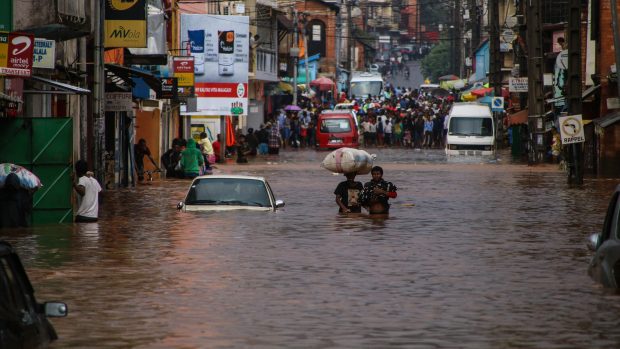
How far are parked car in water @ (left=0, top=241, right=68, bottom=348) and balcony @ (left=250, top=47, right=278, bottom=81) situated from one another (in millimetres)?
78164

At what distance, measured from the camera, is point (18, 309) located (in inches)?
350

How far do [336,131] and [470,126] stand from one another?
10.0 meters

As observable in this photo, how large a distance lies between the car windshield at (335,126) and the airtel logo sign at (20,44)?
53532mm

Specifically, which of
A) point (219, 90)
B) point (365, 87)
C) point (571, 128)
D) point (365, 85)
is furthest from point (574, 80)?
point (365, 87)

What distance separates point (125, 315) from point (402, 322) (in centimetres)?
243

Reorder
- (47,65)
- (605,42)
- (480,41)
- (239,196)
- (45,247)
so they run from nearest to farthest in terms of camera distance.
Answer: (45,247)
(239,196)
(47,65)
(605,42)
(480,41)

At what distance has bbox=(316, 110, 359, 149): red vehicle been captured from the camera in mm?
76375

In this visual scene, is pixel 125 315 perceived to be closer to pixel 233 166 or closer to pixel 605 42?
pixel 605 42

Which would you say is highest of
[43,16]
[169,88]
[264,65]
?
[264,65]

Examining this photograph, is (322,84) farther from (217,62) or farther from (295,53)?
(217,62)

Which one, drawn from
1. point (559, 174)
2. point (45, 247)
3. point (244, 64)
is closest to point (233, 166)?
point (244, 64)

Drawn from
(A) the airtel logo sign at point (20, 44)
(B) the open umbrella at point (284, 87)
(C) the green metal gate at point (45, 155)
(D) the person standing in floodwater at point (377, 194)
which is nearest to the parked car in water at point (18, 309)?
(A) the airtel logo sign at point (20, 44)

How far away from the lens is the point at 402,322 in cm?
1330

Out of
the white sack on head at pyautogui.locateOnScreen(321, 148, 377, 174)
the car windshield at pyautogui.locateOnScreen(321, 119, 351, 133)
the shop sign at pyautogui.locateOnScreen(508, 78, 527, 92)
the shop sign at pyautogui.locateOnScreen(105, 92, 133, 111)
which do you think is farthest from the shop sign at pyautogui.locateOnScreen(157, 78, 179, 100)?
the car windshield at pyautogui.locateOnScreen(321, 119, 351, 133)
